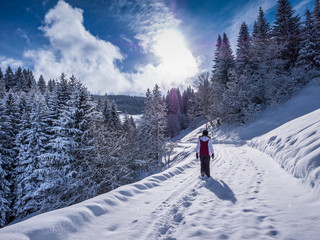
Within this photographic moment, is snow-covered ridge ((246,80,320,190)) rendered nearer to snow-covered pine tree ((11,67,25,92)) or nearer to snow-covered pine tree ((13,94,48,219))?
snow-covered pine tree ((13,94,48,219))

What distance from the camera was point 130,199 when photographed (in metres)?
4.44

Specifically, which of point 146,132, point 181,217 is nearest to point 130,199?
point 181,217

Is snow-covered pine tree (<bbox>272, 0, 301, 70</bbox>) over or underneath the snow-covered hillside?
over

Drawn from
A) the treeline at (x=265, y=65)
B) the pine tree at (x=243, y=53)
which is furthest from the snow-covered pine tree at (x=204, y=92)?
the pine tree at (x=243, y=53)

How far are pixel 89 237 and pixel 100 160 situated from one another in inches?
408

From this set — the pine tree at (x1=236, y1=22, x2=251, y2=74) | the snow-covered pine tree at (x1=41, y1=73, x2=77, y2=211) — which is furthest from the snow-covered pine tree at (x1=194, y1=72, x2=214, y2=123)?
the snow-covered pine tree at (x1=41, y1=73, x2=77, y2=211)

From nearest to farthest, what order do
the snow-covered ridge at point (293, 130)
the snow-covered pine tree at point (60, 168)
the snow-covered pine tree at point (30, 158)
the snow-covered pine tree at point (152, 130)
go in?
the snow-covered ridge at point (293, 130)
the snow-covered pine tree at point (60, 168)
the snow-covered pine tree at point (30, 158)
the snow-covered pine tree at point (152, 130)

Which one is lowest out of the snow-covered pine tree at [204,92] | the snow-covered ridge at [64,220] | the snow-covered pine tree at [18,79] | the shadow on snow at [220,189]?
the shadow on snow at [220,189]

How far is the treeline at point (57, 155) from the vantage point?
38.4ft

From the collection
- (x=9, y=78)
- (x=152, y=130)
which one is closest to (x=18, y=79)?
(x=9, y=78)

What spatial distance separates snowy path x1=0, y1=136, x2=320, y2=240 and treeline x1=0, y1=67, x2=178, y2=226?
8843mm

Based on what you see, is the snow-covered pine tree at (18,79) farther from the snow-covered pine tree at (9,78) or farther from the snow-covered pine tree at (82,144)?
the snow-covered pine tree at (82,144)

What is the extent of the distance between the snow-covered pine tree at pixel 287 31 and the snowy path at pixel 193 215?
115 feet

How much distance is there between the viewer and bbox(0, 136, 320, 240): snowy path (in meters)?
2.68
